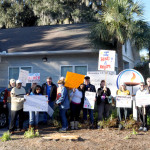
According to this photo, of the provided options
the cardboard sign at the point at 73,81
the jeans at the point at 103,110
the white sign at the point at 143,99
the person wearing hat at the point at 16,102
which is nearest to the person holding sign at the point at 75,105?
the cardboard sign at the point at 73,81

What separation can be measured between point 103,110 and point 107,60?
1.81 metres

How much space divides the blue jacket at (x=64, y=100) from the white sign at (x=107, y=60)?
176 cm

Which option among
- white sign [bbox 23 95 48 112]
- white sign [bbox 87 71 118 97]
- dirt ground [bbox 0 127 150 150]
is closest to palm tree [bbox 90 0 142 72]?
white sign [bbox 87 71 118 97]

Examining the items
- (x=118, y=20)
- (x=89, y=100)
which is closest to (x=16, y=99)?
(x=89, y=100)

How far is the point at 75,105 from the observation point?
8.44m

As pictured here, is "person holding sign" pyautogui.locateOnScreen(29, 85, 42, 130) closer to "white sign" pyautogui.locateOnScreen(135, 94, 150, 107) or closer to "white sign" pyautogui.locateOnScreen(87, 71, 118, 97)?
"white sign" pyautogui.locateOnScreen(87, 71, 118, 97)

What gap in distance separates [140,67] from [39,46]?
829 centimetres

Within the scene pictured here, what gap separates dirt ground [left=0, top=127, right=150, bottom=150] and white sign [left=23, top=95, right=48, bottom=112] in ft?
2.75

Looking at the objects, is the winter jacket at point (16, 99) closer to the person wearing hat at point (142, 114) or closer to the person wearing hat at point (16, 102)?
the person wearing hat at point (16, 102)

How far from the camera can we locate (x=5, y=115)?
8883 mm

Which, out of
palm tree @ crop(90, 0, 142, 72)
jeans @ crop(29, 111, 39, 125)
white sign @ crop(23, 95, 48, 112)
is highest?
palm tree @ crop(90, 0, 142, 72)

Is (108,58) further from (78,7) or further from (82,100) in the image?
(78,7)

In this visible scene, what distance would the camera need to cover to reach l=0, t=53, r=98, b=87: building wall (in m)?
13.5

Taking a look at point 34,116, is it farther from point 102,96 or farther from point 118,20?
point 118,20
